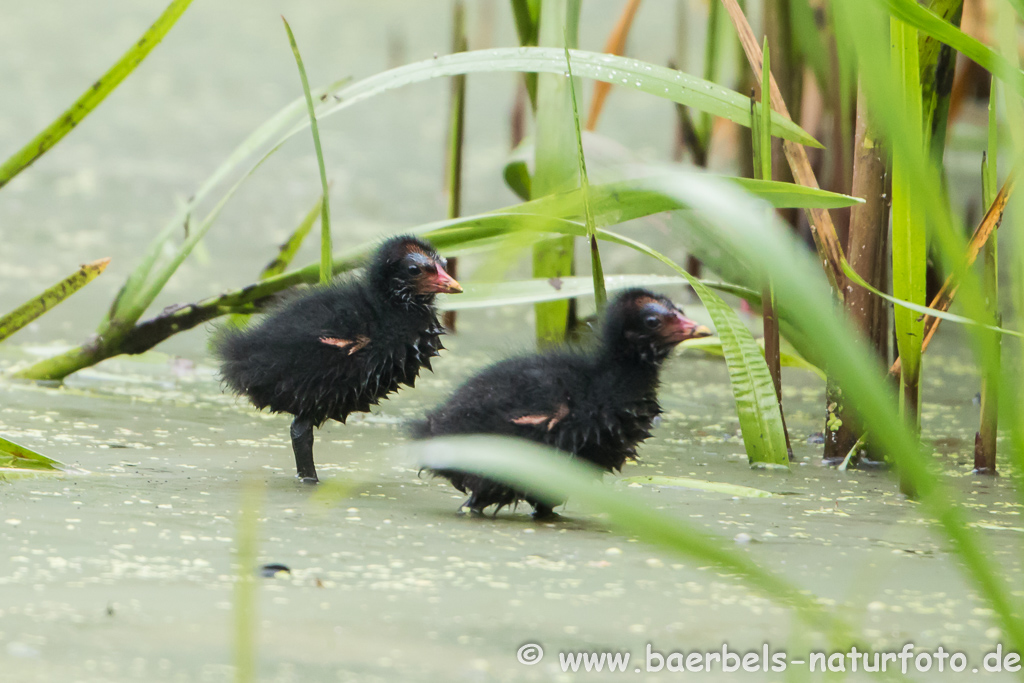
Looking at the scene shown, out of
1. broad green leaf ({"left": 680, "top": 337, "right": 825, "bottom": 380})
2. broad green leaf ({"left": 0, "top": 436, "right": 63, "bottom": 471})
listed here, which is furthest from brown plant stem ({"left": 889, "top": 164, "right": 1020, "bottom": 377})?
broad green leaf ({"left": 0, "top": 436, "right": 63, "bottom": 471})

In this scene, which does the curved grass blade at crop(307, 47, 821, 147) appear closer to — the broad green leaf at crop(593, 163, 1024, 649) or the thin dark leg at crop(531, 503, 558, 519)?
the thin dark leg at crop(531, 503, 558, 519)

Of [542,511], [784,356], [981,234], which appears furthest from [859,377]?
[784,356]

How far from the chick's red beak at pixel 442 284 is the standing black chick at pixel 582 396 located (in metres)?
0.20

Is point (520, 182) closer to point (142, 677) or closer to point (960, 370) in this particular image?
point (960, 370)

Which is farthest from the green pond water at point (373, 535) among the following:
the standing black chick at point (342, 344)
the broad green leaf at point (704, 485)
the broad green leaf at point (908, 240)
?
the broad green leaf at point (908, 240)

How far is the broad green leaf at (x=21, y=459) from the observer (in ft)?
6.31

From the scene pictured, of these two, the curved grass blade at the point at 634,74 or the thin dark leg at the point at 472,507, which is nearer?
the thin dark leg at the point at 472,507

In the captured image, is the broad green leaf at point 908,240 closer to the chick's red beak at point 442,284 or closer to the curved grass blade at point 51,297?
the chick's red beak at point 442,284

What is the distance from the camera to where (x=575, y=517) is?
2.03 m

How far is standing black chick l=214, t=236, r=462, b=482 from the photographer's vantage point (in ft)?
7.27

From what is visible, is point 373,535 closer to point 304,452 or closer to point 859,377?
point 304,452

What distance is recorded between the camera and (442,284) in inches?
88.7

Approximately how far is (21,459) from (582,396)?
93 cm

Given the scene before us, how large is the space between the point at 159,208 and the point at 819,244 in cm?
335
